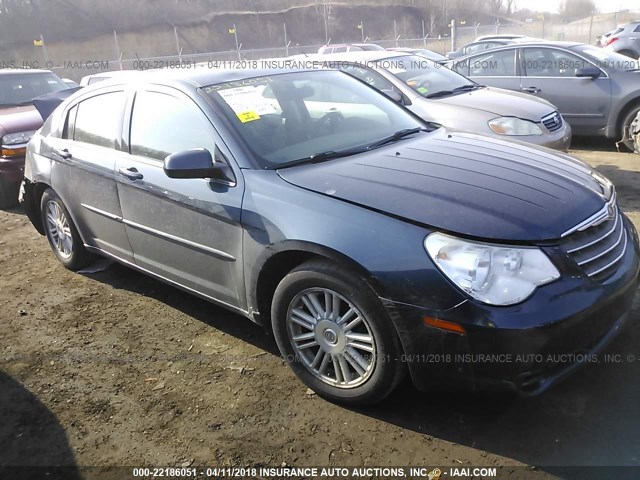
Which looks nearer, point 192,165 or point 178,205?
point 192,165

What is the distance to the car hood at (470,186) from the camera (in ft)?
8.01

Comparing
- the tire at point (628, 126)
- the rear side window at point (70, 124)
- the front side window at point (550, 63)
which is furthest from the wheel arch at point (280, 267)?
the front side window at point (550, 63)

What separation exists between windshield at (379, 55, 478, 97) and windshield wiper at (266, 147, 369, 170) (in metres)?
3.62

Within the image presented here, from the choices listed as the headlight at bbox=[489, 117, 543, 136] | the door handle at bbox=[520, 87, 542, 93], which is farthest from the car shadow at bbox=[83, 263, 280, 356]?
the door handle at bbox=[520, 87, 542, 93]

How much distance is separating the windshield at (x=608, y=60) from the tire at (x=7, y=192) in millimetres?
7803

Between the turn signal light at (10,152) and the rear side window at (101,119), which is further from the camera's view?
the turn signal light at (10,152)

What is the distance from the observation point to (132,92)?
148 inches

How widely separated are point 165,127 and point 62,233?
76.0 inches

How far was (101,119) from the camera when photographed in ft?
13.2

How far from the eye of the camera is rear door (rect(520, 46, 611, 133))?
24.5 ft

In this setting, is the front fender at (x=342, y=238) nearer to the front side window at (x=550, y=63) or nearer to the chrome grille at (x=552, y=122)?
the chrome grille at (x=552, y=122)

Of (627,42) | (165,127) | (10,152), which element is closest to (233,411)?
(165,127)

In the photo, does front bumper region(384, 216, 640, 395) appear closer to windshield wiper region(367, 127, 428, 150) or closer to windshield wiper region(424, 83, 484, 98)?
windshield wiper region(367, 127, 428, 150)

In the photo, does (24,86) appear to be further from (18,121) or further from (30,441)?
(30,441)
